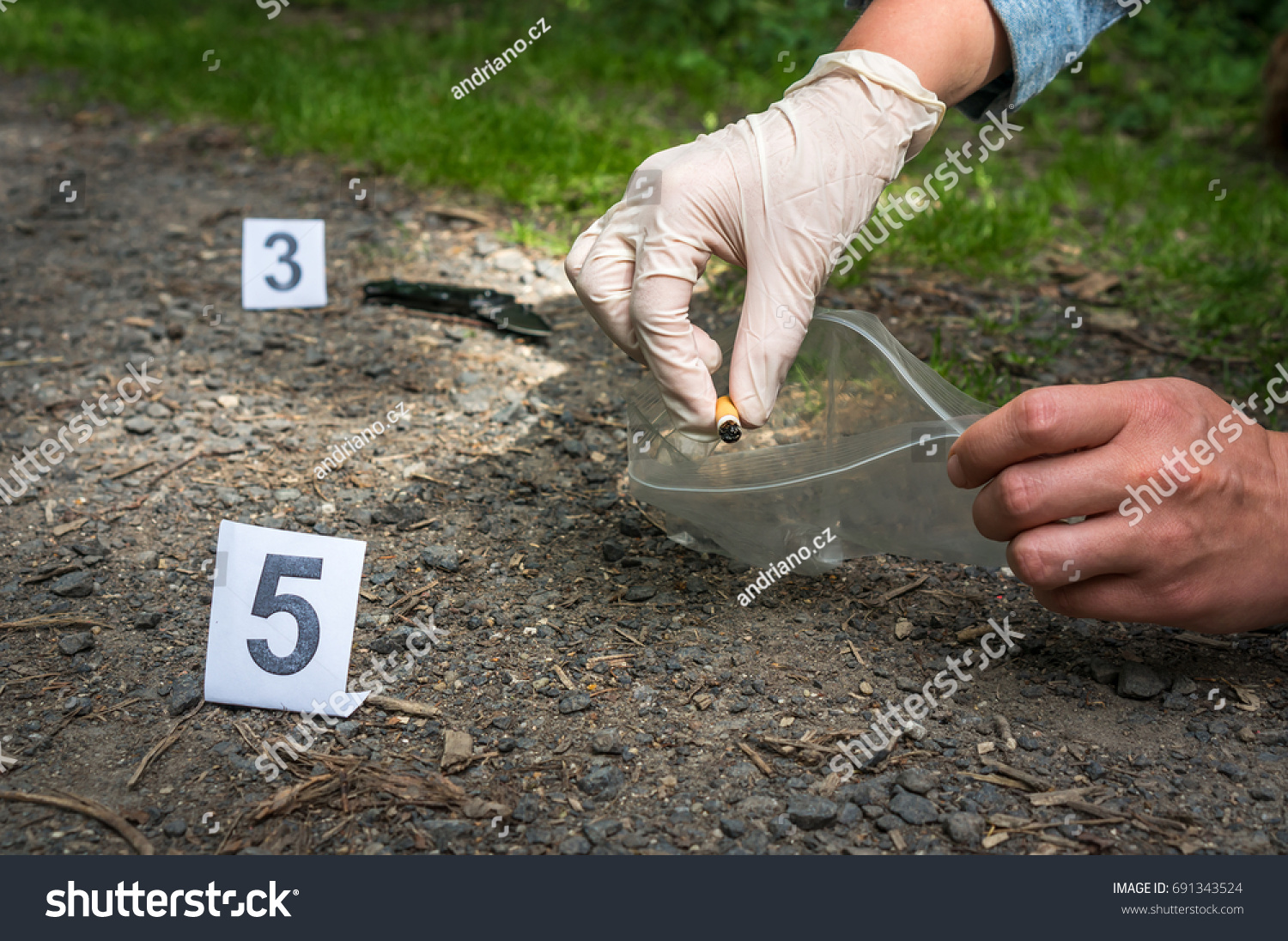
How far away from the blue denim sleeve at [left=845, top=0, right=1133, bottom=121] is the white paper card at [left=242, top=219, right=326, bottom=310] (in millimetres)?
1604

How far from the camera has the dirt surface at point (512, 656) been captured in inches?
46.0

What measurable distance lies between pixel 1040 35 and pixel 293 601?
1472 millimetres

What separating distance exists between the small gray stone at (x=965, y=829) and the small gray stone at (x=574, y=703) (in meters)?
0.49

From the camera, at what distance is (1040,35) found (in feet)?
5.20

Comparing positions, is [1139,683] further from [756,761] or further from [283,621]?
[283,621]

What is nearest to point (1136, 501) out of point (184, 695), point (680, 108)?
point (184, 695)

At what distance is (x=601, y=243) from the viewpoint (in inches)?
58.3

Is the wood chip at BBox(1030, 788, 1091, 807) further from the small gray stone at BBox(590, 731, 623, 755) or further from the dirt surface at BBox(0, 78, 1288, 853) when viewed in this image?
the small gray stone at BBox(590, 731, 623, 755)

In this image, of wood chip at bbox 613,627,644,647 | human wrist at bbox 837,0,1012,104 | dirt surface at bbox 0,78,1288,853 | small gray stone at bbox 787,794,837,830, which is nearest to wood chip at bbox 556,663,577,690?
dirt surface at bbox 0,78,1288,853

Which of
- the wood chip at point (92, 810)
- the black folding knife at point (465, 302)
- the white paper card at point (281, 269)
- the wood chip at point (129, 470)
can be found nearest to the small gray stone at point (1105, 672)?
the wood chip at point (92, 810)

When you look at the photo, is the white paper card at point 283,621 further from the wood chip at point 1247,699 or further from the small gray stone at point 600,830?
the wood chip at point 1247,699

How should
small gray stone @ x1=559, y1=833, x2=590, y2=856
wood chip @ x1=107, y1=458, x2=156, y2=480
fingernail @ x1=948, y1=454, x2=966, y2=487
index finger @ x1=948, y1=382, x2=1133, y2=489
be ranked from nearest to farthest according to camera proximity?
1. small gray stone @ x1=559, y1=833, x2=590, y2=856
2. index finger @ x1=948, y1=382, x2=1133, y2=489
3. fingernail @ x1=948, y1=454, x2=966, y2=487
4. wood chip @ x1=107, y1=458, x2=156, y2=480

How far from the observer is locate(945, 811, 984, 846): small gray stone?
1.14 meters

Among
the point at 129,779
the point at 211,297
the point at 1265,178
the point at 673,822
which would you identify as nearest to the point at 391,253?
the point at 211,297
